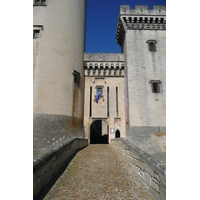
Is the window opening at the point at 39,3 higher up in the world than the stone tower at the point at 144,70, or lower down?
higher up

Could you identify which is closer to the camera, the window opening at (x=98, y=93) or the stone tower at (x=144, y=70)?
the stone tower at (x=144, y=70)

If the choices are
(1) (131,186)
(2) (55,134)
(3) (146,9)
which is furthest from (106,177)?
(3) (146,9)

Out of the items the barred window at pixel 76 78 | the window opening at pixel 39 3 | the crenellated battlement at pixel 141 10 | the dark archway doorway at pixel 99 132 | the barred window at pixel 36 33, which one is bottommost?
the dark archway doorway at pixel 99 132

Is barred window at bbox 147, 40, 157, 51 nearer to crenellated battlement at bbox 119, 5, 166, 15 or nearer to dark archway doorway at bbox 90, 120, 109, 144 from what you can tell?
crenellated battlement at bbox 119, 5, 166, 15

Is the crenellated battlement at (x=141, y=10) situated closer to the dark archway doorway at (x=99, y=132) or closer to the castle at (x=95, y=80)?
the castle at (x=95, y=80)

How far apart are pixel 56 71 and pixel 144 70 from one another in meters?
7.79

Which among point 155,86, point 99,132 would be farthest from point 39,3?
point 99,132

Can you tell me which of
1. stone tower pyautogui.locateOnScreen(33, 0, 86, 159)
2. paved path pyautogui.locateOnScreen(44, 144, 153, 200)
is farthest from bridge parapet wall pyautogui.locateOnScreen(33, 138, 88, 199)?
stone tower pyautogui.locateOnScreen(33, 0, 86, 159)

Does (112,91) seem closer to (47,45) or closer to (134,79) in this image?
(134,79)

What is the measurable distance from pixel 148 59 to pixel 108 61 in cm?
389

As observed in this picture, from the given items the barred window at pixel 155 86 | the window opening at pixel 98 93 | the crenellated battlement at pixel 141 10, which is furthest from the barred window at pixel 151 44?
the window opening at pixel 98 93

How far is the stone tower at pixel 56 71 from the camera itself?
414 inches

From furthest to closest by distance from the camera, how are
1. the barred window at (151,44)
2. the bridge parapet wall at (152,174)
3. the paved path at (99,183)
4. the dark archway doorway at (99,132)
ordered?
the dark archway doorway at (99,132) < the barred window at (151,44) < the paved path at (99,183) < the bridge parapet wall at (152,174)

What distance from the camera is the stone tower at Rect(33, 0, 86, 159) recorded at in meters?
10.5
